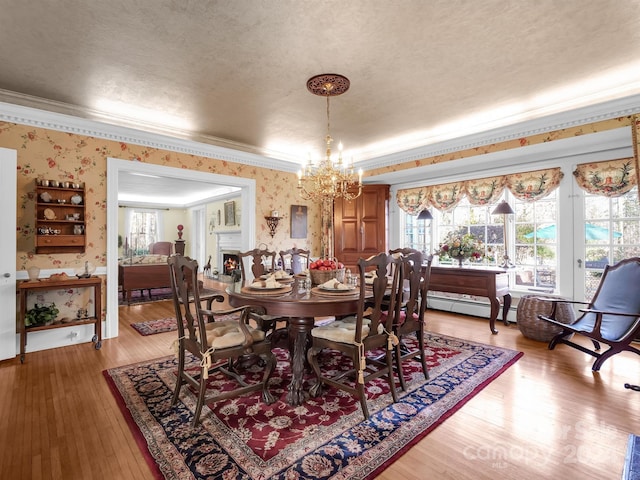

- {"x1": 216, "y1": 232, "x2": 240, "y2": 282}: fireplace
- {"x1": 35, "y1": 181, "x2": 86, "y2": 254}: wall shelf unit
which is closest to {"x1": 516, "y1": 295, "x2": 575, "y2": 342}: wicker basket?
{"x1": 35, "y1": 181, "x2": 86, "y2": 254}: wall shelf unit

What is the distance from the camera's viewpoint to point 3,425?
6.55ft

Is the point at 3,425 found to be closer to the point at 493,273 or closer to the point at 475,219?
the point at 493,273

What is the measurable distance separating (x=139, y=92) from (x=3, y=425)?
10.1 ft

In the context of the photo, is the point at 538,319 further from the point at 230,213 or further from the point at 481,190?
the point at 230,213

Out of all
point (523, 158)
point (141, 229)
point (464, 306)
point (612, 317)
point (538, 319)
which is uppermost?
point (523, 158)

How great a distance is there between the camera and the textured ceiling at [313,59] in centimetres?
217

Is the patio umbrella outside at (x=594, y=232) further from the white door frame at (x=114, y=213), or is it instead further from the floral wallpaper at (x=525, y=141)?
the white door frame at (x=114, y=213)

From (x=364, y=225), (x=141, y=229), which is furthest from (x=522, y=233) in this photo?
(x=141, y=229)

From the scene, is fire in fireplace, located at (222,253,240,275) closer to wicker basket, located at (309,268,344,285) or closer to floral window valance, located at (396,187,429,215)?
floral window valance, located at (396,187,429,215)

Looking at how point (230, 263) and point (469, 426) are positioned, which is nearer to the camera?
point (469, 426)

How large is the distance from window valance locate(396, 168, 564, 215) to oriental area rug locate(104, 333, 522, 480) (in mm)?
2662

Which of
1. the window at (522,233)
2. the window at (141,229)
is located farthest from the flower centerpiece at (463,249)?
the window at (141,229)

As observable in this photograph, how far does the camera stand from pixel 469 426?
1.99 metres

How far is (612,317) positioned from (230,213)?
8064mm
